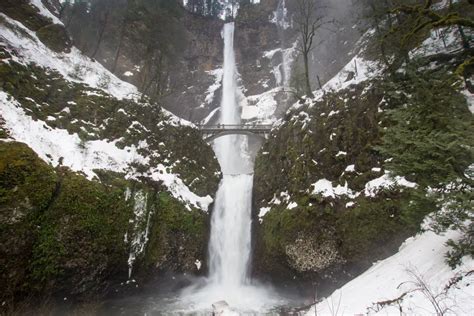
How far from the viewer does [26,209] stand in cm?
1009

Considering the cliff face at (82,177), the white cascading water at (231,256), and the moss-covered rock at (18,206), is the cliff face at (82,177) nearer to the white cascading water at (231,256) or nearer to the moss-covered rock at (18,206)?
the moss-covered rock at (18,206)

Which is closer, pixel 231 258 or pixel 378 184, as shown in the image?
pixel 378 184

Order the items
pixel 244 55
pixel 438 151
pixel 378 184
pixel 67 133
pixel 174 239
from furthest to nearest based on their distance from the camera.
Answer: pixel 244 55, pixel 174 239, pixel 67 133, pixel 378 184, pixel 438 151

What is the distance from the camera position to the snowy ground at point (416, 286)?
4.68 metres

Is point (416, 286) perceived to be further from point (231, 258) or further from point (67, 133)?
point (67, 133)

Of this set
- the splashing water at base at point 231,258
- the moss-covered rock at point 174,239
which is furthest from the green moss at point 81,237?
the splashing water at base at point 231,258

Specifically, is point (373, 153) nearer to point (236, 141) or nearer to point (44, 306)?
point (44, 306)

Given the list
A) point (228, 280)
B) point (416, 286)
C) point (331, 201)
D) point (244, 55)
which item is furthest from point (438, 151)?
point (244, 55)

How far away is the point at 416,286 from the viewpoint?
20.3 feet

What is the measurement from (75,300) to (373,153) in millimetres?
14089

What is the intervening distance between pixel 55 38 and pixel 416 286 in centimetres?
2394

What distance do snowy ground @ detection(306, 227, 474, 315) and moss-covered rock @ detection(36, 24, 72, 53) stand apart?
2178 cm

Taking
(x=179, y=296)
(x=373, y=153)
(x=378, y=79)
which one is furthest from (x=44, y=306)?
(x=378, y=79)

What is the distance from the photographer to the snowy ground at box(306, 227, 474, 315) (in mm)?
4680
